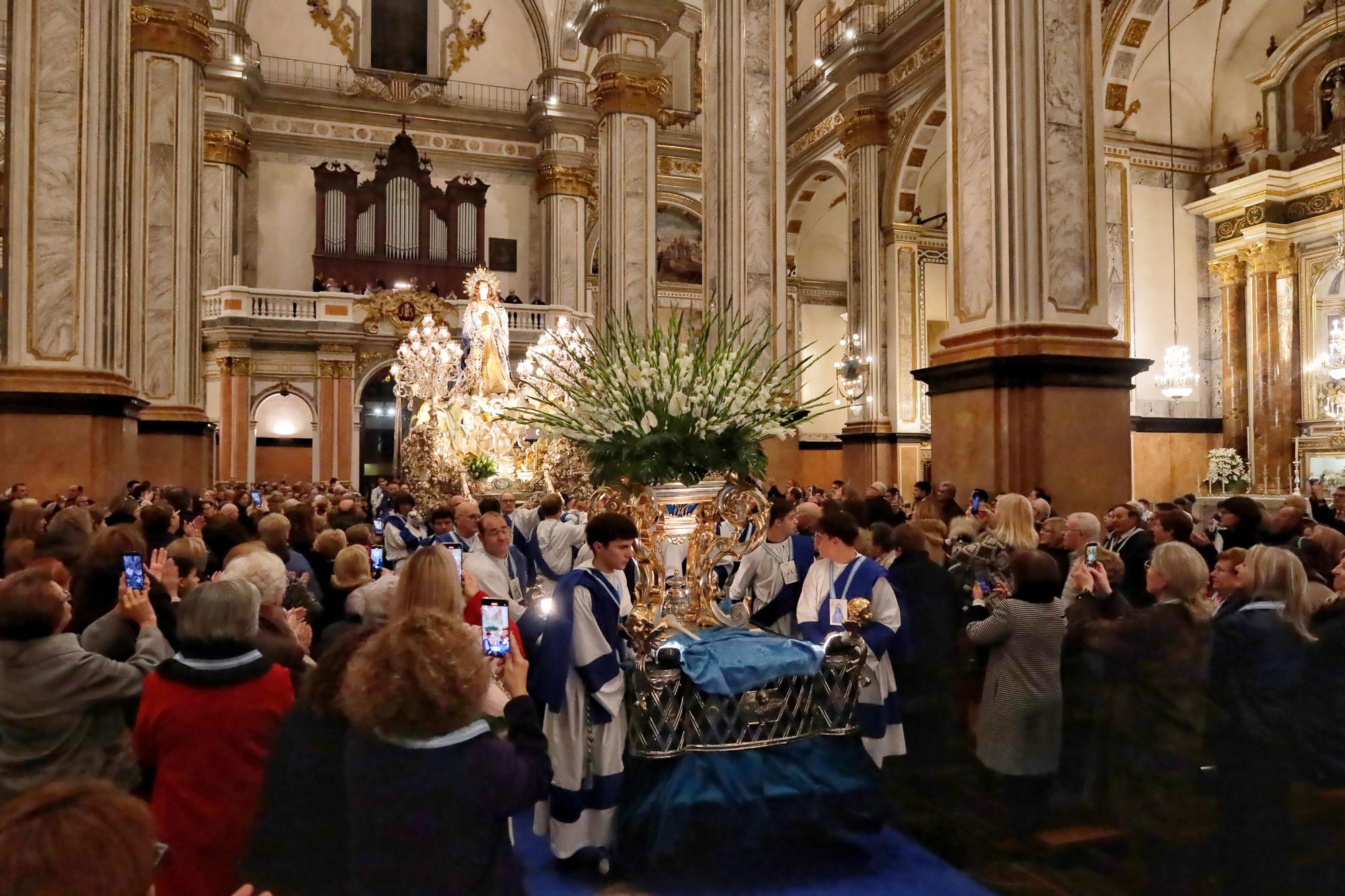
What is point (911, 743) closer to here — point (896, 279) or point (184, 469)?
point (184, 469)

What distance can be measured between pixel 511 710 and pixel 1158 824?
273 centimetres

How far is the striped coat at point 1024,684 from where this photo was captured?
159 inches

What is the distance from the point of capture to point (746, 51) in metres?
12.4

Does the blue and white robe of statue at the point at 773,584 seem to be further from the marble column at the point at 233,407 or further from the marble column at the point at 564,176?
the marble column at the point at 564,176

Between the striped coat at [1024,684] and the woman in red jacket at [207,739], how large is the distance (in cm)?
279

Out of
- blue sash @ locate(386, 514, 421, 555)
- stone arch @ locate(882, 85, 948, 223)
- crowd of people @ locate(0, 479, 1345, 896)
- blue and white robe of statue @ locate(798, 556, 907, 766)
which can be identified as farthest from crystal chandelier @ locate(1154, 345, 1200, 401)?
blue and white robe of statue @ locate(798, 556, 907, 766)

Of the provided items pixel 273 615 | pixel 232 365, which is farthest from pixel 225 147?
pixel 273 615

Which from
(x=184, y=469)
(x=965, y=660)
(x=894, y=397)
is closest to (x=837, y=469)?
(x=894, y=397)

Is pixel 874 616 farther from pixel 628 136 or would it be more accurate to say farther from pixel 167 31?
pixel 628 136

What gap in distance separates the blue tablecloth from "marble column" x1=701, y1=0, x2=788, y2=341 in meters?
8.07

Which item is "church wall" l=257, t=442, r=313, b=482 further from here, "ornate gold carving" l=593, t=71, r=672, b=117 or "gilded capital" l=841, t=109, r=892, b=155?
"gilded capital" l=841, t=109, r=892, b=155

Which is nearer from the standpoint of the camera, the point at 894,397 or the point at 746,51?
the point at 746,51

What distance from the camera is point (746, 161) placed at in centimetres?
1220

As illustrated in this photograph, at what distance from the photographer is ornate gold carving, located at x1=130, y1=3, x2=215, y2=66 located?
537 inches
